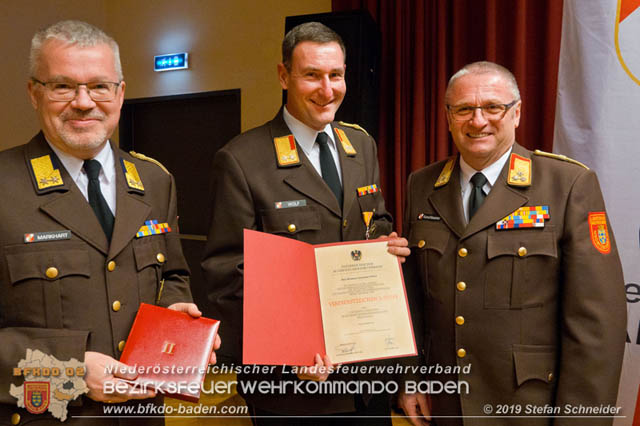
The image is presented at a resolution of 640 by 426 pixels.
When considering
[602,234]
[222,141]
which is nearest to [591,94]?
[602,234]

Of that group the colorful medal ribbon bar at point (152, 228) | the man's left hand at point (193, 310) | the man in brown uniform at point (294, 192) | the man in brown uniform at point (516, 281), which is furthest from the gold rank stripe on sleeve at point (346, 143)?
the man's left hand at point (193, 310)

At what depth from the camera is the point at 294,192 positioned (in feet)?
5.61

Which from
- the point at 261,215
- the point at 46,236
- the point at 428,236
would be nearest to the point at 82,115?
the point at 46,236

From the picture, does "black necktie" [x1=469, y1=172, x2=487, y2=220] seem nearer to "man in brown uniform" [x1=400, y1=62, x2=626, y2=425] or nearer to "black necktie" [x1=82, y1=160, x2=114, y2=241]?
"man in brown uniform" [x1=400, y1=62, x2=626, y2=425]

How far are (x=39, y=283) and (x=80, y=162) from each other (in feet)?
1.22

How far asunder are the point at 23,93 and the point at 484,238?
481 centimetres

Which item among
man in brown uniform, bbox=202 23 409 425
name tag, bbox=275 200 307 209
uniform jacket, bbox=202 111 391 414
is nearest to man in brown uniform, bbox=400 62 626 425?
man in brown uniform, bbox=202 23 409 425

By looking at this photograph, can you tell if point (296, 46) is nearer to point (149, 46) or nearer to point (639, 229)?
point (639, 229)

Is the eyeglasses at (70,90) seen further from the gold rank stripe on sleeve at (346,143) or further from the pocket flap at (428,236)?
the pocket flap at (428,236)

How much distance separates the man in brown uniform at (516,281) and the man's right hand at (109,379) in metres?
0.96

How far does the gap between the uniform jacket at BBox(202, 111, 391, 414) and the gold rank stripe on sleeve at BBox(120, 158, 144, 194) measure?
0.29m

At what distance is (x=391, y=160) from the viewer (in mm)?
3502

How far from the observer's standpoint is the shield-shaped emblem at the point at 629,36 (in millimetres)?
2021

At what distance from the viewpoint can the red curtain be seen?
285 cm
